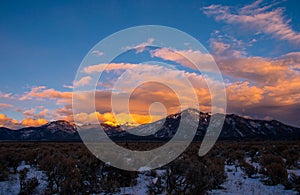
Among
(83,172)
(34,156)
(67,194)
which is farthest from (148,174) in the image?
(34,156)

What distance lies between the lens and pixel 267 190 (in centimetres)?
1180

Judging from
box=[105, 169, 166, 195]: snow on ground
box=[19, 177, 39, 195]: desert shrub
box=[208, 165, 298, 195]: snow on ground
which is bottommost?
box=[208, 165, 298, 195]: snow on ground

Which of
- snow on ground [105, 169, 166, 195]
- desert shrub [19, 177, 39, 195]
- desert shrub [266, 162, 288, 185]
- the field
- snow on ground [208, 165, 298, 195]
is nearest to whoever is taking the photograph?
the field

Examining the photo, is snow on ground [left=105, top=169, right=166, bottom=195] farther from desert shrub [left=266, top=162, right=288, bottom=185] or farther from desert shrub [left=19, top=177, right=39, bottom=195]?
desert shrub [left=266, top=162, right=288, bottom=185]

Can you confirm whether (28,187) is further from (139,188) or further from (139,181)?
(139,181)

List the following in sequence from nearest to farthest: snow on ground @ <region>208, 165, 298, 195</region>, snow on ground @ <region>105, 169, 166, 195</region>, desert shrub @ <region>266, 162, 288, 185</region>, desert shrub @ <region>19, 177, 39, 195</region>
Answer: desert shrub @ <region>19, 177, 39, 195</region> < snow on ground @ <region>208, 165, 298, 195</region> < snow on ground @ <region>105, 169, 166, 195</region> < desert shrub @ <region>266, 162, 288, 185</region>

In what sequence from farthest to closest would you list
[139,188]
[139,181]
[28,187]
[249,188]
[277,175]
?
1. [139,181]
2. [277,175]
3. [139,188]
4. [249,188]
5. [28,187]

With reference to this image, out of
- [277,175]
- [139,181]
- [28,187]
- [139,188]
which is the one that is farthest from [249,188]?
[28,187]

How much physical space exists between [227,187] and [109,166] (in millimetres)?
5762

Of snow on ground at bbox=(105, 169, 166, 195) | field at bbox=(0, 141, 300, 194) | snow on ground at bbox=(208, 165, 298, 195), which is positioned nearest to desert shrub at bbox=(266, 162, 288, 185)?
field at bbox=(0, 141, 300, 194)

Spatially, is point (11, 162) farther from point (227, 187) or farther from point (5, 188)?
point (227, 187)

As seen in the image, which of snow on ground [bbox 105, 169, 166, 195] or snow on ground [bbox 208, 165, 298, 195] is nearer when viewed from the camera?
snow on ground [bbox 208, 165, 298, 195]

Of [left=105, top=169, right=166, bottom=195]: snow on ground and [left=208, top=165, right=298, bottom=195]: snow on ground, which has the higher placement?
[left=105, top=169, right=166, bottom=195]: snow on ground

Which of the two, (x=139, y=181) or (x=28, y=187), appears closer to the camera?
(x=28, y=187)
